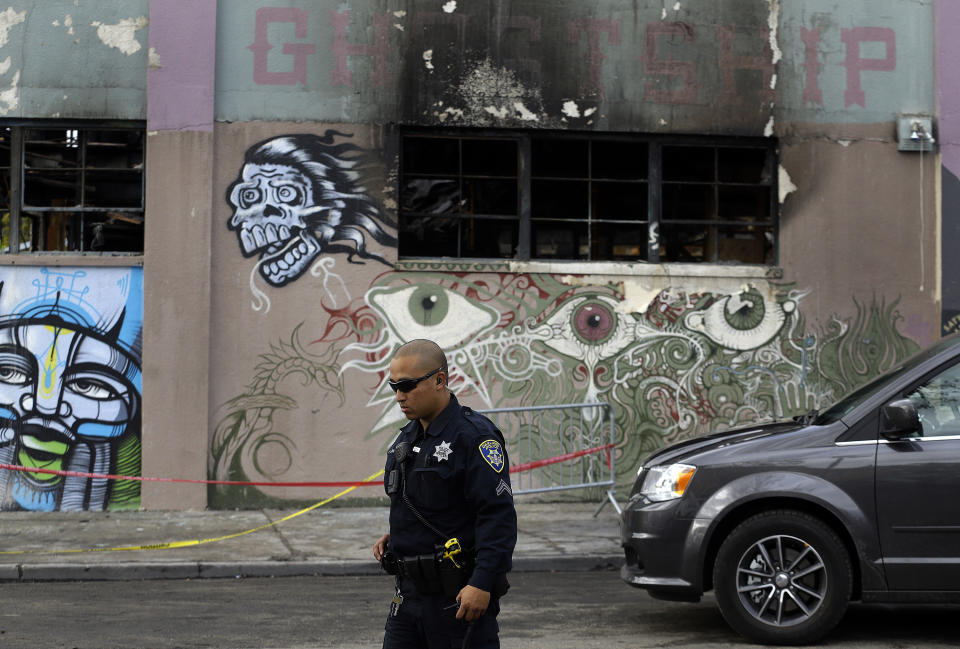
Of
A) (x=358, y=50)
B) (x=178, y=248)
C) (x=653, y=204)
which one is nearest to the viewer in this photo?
(x=178, y=248)

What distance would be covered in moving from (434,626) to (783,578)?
3300 mm

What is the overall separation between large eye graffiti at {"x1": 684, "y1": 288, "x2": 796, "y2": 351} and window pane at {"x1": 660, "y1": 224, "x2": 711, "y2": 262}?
596mm

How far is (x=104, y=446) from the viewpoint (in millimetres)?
12898

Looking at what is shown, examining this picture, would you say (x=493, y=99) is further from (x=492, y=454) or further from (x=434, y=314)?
(x=492, y=454)

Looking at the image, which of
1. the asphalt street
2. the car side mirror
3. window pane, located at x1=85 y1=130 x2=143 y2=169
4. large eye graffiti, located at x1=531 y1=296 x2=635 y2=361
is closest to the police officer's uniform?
the asphalt street

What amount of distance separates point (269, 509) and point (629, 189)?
523cm

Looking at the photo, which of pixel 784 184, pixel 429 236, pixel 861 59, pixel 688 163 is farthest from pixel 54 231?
pixel 861 59

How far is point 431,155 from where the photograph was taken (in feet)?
44.3

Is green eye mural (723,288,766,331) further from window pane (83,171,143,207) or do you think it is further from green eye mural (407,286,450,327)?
window pane (83,171,143,207)

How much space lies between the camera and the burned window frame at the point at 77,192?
43.1 feet

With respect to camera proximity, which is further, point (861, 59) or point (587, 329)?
point (861, 59)

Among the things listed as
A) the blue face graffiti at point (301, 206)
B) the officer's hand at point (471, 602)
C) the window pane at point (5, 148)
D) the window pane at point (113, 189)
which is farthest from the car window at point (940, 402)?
the window pane at point (5, 148)

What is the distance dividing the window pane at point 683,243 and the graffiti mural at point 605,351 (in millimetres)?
432

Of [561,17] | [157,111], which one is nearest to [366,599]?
[157,111]
